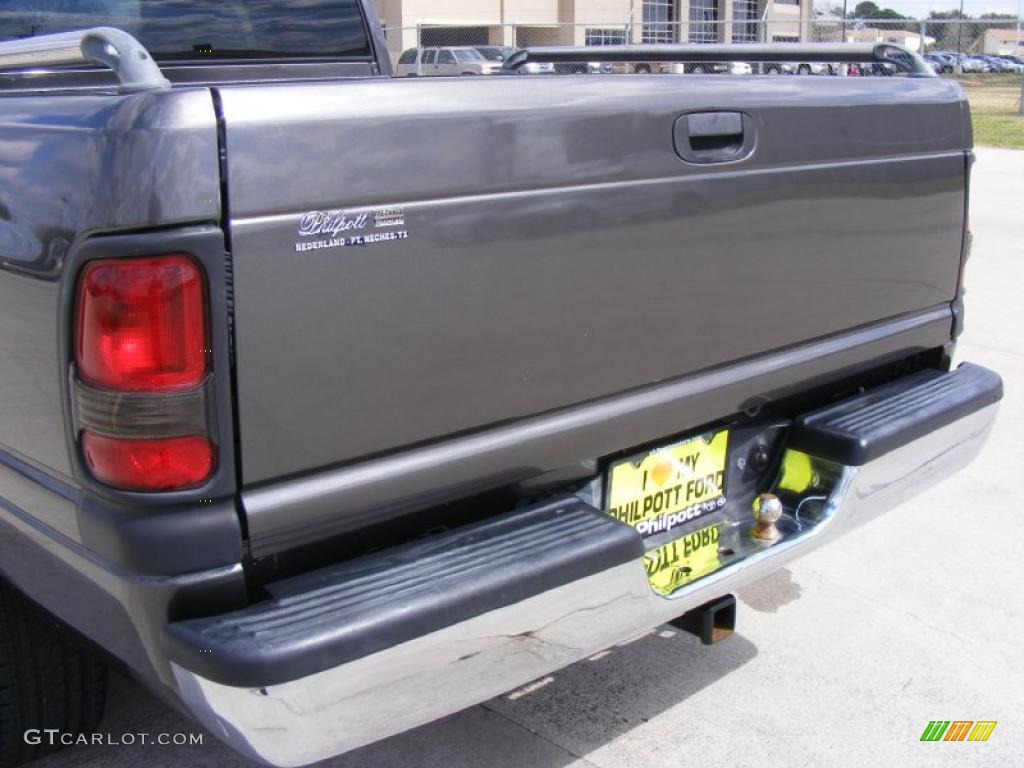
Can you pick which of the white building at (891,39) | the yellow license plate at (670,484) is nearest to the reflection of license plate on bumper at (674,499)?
the yellow license plate at (670,484)

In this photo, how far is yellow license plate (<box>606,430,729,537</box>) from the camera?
9.26ft

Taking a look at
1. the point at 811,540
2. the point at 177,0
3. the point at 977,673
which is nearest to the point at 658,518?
the point at 811,540

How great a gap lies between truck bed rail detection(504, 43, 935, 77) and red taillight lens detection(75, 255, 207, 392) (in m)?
2.51

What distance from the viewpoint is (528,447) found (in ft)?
8.28

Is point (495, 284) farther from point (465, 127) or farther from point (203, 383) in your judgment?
point (203, 383)

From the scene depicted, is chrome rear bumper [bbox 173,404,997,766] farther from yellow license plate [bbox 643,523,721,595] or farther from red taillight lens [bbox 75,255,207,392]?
red taillight lens [bbox 75,255,207,392]

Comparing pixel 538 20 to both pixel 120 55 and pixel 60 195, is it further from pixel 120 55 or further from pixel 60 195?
pixel 60 195

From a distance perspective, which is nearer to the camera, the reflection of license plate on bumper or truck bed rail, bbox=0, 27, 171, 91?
truck bed rail, bbox=0, 27, 171, 91

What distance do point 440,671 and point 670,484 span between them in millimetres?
959

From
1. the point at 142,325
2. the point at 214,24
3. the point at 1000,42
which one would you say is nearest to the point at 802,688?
the point at 142,325

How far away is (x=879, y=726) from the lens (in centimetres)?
316

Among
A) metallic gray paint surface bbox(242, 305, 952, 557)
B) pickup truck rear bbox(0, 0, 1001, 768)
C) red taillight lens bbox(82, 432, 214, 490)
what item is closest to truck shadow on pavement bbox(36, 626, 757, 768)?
pickup truck rear bbox(0, 0, 1001, 768)

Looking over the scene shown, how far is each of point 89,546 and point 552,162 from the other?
1182 mm

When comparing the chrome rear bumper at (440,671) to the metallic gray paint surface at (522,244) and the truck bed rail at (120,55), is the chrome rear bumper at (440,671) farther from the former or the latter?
the truck bed rail at (120,55)
